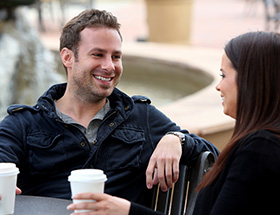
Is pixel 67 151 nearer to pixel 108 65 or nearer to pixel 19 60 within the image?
pixel 108 65

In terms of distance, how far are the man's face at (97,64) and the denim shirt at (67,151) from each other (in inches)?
4.7

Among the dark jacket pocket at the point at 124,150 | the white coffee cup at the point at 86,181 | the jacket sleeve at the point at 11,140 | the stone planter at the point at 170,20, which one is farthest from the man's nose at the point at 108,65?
the stone planter at the point at 170,20

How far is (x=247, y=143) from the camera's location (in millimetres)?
1590

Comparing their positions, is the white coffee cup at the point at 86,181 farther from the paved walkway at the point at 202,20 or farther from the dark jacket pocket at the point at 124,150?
the paved walkway at the point at 202,20

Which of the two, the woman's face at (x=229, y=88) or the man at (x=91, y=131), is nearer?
the woman's face at (x=229, y=88)

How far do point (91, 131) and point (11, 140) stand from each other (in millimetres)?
328

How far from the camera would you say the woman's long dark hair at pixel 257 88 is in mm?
1628

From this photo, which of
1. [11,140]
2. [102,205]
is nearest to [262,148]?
[102,205]

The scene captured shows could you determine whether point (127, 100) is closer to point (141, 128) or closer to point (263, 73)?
point (141, 128)

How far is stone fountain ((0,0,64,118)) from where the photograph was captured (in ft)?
20.4

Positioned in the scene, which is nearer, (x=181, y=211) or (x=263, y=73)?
(x=263, y=73)

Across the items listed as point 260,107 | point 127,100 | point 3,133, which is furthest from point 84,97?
point 260,107

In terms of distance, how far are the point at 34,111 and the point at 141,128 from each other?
44 cm

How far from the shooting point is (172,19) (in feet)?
32.6
